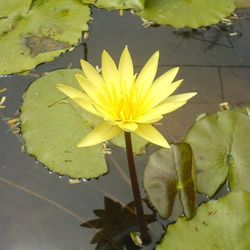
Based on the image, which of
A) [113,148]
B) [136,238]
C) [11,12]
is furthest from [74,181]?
[11,12]

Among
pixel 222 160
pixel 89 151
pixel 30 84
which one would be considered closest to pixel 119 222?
pixel 89 151

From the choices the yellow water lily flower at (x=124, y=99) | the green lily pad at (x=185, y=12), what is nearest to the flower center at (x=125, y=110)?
the yellow water lily flower at (x=124, y=99)

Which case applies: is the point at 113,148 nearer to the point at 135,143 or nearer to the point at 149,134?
the point at 135,143

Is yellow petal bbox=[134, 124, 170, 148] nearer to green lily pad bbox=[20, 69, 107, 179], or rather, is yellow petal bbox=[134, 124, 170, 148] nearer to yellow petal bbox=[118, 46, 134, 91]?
yellow petal bbox=[118, 46, 134, 91]

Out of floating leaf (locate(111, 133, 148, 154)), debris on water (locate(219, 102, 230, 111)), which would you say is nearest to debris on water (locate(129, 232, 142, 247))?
floating leaf (locate(111, 133, 148, 154))

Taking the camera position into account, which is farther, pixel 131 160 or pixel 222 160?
pixel 222 160

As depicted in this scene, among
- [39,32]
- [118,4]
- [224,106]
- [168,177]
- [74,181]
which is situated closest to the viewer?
[168,177]

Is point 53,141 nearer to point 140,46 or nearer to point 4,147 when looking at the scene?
point 4,147
